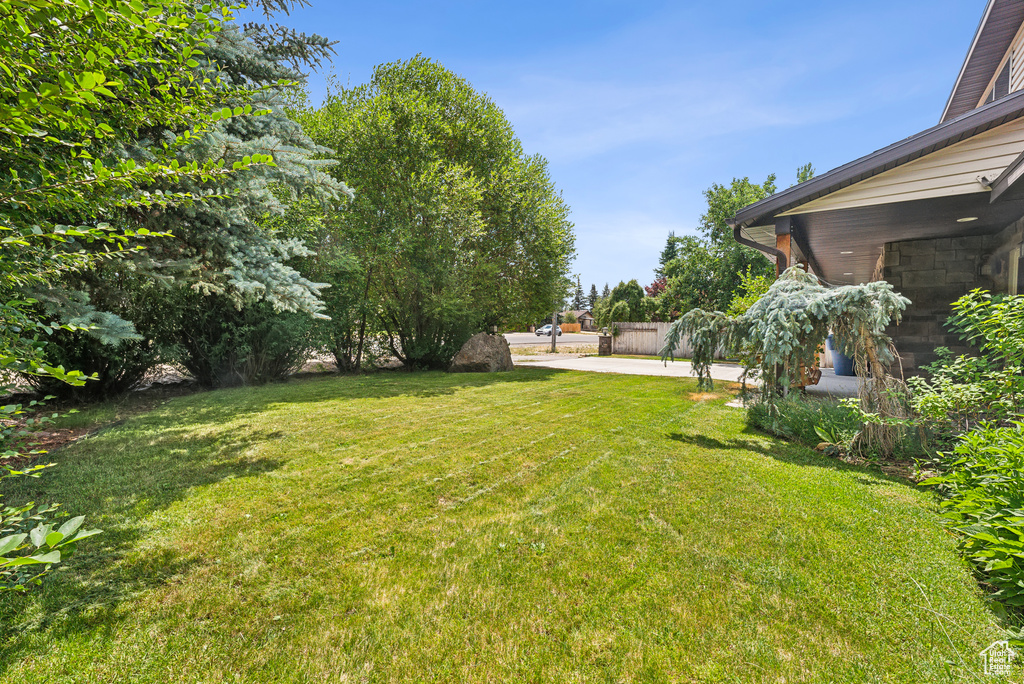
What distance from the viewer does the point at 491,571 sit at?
2.12 meters

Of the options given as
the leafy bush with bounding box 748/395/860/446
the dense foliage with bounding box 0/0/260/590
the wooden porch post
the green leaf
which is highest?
the wooden porch post

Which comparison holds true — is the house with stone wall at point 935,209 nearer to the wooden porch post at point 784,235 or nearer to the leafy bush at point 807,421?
the wooden porch post at point 784,235

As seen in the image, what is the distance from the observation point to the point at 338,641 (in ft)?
5.37

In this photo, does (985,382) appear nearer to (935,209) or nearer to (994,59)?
(935,209)

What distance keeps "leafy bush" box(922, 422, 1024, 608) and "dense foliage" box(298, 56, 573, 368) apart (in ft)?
31.4

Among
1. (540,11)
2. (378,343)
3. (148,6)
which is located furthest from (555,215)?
(148,6)

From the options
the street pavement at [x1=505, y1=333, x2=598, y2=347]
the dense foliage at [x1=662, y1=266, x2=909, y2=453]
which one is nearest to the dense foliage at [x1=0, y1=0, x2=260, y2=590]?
the dense foliage at [x1=662, y1=266, x2=909, y2=453]

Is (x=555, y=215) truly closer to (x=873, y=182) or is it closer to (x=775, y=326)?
(x=873, y=182)

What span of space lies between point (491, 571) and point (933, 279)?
813 centimetres

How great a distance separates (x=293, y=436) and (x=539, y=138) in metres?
12.8

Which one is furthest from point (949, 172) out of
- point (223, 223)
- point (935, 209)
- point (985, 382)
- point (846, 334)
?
point (223, 223)

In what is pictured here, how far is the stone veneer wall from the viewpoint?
5.70 m

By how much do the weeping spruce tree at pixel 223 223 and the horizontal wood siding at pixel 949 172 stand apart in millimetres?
6621

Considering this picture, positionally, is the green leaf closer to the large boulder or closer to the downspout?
the downspout
